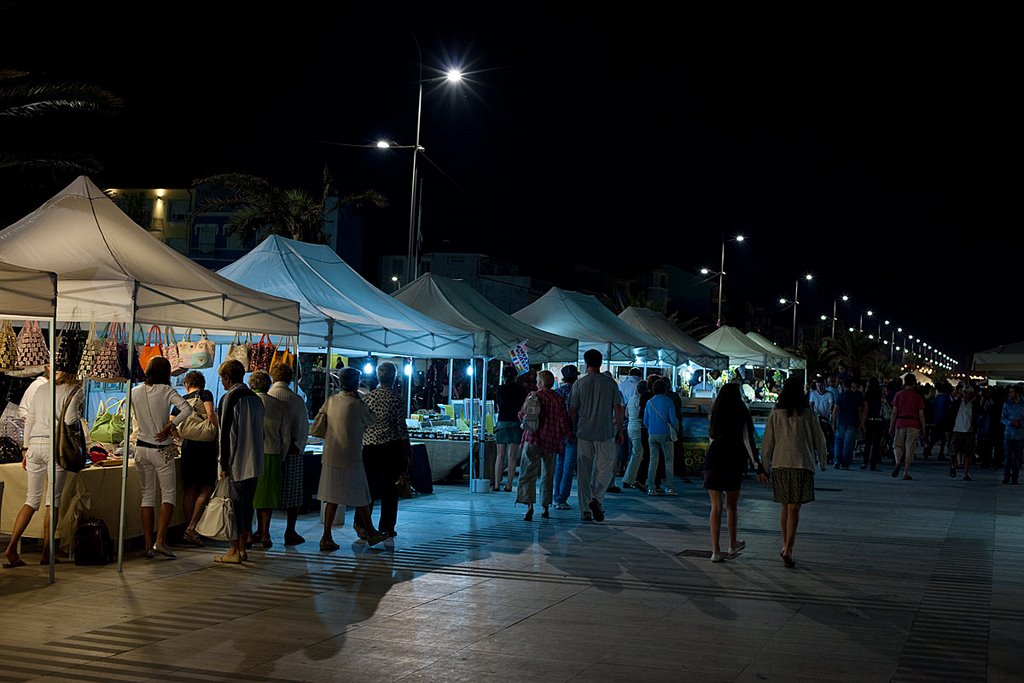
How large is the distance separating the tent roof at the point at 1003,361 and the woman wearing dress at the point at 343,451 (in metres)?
25.4

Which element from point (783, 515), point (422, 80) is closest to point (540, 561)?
point (783, 515)

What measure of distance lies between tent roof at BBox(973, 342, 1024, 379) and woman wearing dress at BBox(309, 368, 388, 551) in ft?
83.4

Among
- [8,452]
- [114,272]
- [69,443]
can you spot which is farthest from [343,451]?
[8,452]

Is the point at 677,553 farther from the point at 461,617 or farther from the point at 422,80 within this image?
the point at 422,80

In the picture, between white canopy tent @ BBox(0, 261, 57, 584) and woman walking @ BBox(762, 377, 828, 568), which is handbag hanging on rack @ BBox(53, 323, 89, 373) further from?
woman walking @ BBox(762, 377, 828, 568)

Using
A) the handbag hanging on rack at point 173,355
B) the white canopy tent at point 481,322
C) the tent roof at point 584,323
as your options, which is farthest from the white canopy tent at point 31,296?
the tent roof at point 584,323

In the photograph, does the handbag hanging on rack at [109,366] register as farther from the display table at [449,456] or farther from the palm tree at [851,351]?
the palm tree at [851,351]

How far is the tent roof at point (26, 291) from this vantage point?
9.26 m

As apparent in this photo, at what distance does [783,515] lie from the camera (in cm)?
1201

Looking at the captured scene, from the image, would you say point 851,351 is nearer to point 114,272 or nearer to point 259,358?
point 259,358

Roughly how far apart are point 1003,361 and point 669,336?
957 cm

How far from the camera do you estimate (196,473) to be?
38.9 feet

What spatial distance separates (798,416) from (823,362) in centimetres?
6437

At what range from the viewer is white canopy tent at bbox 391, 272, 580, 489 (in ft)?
63.9
